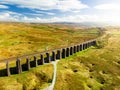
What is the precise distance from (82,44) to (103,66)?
3154 cm

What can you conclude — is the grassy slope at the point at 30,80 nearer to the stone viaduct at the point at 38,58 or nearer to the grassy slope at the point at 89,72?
the stone viaduct at the point at 38,58

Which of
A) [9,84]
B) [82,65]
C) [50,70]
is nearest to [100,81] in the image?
[82,65]

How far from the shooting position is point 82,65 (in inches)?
4427

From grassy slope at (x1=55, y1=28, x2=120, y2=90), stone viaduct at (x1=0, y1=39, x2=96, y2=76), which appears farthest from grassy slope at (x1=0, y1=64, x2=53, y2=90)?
grassy slope at (x1=55, y1=28, x2=120, y2=90)

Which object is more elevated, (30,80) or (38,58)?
(38,58)

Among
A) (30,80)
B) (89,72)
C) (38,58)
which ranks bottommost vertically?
(89,72)

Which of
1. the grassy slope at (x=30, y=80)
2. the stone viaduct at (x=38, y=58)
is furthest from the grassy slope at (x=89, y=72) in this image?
the grassy slope at (x=30, y=80)

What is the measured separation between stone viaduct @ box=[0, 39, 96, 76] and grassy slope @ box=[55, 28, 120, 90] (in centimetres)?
452

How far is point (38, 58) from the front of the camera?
111 m

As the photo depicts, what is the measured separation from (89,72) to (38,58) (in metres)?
31.3

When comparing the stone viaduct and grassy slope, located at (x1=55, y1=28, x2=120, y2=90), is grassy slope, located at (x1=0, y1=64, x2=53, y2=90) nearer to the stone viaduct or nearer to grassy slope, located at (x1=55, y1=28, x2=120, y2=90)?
the stone viaduct

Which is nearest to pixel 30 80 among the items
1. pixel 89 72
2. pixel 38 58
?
pixel 38 58

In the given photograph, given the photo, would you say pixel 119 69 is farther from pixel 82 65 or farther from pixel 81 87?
pixel 81 87

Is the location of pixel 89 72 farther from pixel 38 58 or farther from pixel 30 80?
pixel 30 80
